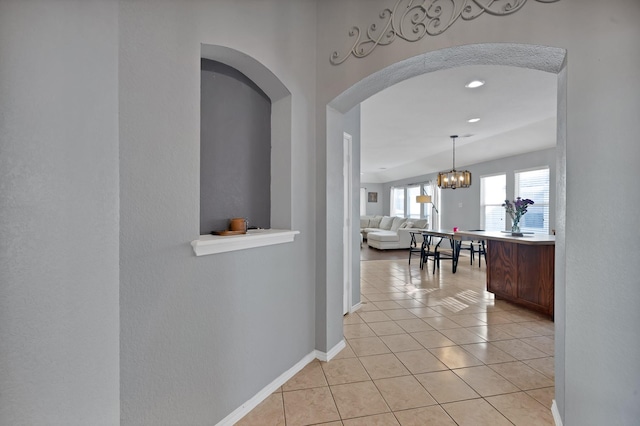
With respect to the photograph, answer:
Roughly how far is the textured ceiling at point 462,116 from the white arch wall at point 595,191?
6.22ft

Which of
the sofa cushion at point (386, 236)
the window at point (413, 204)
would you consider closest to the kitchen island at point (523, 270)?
the sofa cushion at point (386, 236)

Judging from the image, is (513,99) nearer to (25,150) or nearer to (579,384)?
(579,384)

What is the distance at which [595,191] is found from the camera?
1.38 metres

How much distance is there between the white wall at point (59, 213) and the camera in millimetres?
937

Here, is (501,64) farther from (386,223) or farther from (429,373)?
(386,223)

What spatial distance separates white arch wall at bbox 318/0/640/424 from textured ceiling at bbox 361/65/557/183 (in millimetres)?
1896

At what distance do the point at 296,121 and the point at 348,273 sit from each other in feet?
6.05

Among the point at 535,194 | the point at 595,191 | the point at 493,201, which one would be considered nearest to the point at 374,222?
the point at 493,201

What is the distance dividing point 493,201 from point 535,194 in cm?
118

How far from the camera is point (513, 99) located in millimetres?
4082

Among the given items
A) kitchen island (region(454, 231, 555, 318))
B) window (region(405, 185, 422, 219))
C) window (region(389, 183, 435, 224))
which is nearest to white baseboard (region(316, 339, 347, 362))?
kitchen island (region(454, 231, 555, 318))

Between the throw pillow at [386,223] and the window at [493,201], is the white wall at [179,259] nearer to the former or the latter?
the window at [493,201]

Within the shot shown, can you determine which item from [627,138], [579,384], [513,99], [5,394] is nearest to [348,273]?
[579,384]

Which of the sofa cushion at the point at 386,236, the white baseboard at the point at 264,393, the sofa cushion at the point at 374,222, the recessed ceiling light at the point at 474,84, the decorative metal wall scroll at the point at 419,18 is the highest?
the recessed ceiling light at the point at 474,84
